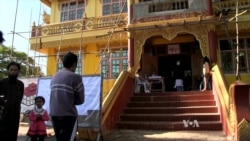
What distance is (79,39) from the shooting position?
1477cm

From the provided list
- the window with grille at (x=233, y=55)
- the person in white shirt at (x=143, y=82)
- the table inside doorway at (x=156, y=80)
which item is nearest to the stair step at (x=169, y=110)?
the person in white shirt at (x=143, y=82)

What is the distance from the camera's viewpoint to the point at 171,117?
8.44m

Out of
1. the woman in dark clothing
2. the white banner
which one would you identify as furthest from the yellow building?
the woman in dark clothing

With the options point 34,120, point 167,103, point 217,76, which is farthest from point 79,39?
point 34,120

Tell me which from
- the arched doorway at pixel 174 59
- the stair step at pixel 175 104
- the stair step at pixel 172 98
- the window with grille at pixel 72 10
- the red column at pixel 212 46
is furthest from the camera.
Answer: the window with grille at pixel 72 10

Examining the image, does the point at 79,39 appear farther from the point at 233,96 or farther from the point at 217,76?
the point at 233,96

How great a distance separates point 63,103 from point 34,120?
10.6ft

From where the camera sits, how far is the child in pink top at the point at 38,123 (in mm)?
6164

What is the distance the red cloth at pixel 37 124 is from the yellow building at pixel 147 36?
6.21 metres

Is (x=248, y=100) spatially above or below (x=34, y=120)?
above

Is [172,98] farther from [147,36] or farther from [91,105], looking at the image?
[91,105]

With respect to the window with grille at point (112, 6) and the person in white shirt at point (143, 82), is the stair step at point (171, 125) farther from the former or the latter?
the window with grille at point (112, 6)

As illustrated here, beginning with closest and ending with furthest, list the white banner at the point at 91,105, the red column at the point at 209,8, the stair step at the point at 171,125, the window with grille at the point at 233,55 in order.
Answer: the white banner at the point at 91,105
the stair step at the point at 171,125
the red column at the point at 209,8
the window with grille at the point at 233,55

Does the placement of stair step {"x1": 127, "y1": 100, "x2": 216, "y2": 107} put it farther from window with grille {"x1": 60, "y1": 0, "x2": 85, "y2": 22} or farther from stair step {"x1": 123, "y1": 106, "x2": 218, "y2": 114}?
window with grille {"x1": 60, "y1": 0, "x2": 85, "y2": 22}
